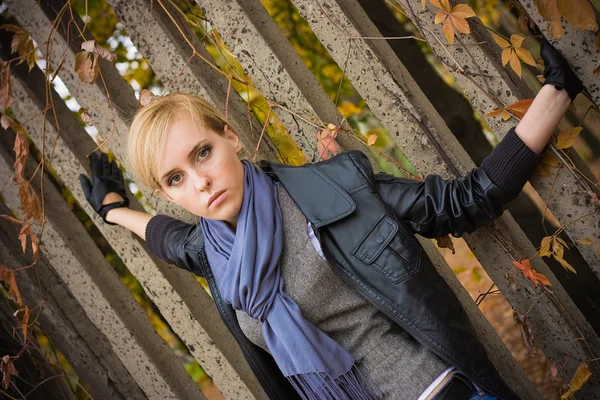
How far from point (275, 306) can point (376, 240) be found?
0.38m

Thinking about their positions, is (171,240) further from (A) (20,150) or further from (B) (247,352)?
(A) (20,150)

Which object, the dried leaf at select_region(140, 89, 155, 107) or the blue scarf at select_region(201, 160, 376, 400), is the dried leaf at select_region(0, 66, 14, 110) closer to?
the dried leaf at select_region(140, 89, 155, 107)

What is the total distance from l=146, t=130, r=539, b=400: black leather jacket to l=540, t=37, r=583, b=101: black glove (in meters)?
0.20

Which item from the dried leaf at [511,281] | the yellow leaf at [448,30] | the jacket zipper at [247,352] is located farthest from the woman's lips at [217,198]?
the dried leaf at [511,281]

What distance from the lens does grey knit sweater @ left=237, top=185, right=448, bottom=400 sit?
→ 6.48ft

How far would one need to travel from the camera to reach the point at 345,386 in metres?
2.01

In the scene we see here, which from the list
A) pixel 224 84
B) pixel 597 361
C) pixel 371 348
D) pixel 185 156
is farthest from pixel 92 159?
pixel 597 361

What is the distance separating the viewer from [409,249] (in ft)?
6.36

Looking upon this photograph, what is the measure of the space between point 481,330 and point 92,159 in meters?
1.82

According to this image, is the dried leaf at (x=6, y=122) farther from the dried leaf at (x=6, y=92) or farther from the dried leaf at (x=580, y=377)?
the dried leaf at (x=580, y=377)

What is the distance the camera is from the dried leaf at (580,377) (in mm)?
2153

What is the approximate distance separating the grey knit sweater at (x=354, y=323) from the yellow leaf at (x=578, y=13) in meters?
0.96

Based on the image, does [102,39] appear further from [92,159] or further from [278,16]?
[92,159]

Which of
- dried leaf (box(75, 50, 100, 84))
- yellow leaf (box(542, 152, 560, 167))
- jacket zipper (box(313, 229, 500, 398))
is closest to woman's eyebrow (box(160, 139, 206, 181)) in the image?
jacket zipper (box(313, 229, 500, 398))
